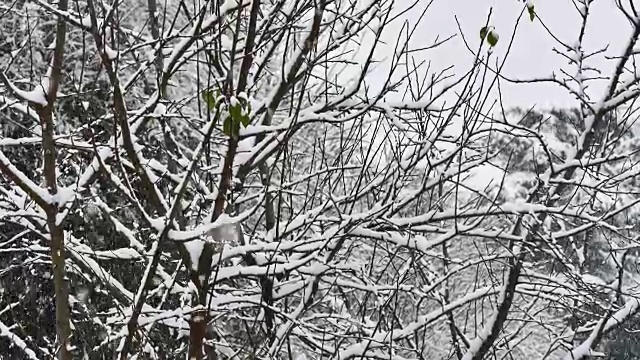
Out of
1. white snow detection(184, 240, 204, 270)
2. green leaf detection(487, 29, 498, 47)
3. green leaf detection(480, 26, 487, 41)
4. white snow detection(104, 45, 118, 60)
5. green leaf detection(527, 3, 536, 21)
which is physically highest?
green leaf detection(527, 3, 536, 21)

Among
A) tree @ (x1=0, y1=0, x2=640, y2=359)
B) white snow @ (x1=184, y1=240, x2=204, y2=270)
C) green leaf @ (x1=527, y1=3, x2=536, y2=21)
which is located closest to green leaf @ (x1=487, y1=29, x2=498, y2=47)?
tree @ (x1=0, y1=0, x2=640, y2=359)

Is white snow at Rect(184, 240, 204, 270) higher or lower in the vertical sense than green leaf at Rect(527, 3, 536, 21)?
lower

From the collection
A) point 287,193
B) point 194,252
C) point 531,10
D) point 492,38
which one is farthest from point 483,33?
point 194,252

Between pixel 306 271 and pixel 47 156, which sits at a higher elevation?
pixel 47 156

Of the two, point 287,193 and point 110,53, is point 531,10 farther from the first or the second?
point 110,53

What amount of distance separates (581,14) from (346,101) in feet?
4.87

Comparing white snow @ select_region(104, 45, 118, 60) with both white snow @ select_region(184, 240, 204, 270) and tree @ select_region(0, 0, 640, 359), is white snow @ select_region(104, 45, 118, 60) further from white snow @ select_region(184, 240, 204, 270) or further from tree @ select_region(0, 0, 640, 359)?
white snow @ select_region(184, 240, 204, 270)

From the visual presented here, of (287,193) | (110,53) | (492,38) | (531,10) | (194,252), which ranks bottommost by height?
(194,252)

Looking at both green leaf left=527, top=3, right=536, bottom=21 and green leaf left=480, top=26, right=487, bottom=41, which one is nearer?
green leaf left=480, top=26, right=487, bottom=41

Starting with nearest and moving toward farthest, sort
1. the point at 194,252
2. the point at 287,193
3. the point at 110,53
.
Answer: the point at 110,53
the point at 194,252
the point at 287,193

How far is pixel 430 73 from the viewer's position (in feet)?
12.2

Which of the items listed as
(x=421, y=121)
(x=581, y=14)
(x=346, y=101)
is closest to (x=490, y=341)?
(x=421, y=121)

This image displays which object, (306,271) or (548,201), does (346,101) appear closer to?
(306,271)

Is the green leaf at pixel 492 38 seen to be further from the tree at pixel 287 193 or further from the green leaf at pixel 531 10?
the green leaf at pixel 531 10
